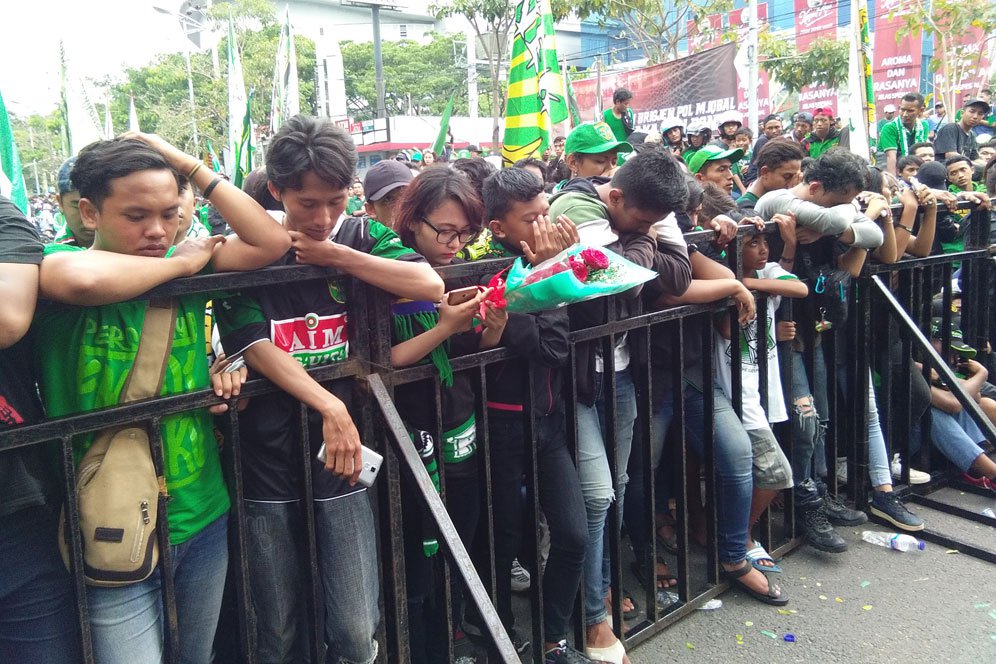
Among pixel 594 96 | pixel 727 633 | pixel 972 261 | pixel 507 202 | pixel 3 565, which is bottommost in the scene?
pixel 727 633

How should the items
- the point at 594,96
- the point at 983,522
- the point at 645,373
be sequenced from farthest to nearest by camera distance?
1. the point at 594,96
2. the point at 983,522
3. the point at 645,373

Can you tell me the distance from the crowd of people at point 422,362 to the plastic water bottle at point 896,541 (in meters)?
0.12

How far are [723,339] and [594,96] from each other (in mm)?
24910

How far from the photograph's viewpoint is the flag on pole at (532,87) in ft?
18.2

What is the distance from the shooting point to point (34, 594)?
1819mm

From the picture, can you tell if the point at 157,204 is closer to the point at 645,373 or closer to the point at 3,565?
the point at 3,565

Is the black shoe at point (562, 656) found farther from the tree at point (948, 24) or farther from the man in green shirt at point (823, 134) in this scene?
the tree at point (948, 24)

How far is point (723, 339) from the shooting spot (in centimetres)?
359

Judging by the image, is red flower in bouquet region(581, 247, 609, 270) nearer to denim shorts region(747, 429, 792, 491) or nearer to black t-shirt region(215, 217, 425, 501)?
black t-shirt region(215, 217, 425, 501)

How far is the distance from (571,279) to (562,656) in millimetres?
1546

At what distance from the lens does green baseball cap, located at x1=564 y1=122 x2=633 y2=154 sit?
4.34 meters

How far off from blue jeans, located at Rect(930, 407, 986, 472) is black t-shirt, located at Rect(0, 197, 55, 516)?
4.67 metres

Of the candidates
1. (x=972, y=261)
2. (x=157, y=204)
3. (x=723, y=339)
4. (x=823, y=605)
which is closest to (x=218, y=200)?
(x=157, y=204)

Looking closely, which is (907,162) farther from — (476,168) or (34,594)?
(34,594)
